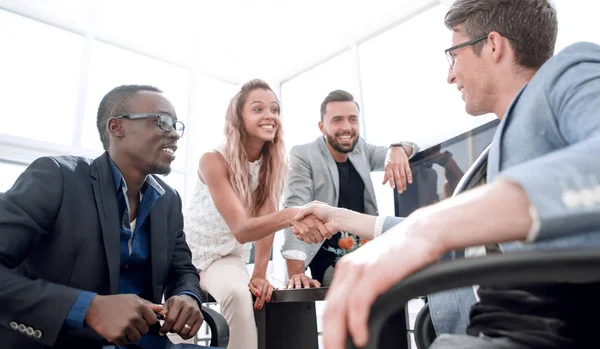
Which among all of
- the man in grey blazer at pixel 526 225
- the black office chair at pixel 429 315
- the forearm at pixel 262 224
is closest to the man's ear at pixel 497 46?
the black office chair at pixel 429 315

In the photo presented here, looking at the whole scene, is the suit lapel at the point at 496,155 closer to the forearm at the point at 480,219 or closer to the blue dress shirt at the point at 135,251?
the forearm at the point at 480,219

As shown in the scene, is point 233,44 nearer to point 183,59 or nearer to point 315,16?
point 183,59

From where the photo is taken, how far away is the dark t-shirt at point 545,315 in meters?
0.58

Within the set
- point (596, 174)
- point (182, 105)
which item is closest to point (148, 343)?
point (596, 174)

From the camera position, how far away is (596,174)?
440 mm

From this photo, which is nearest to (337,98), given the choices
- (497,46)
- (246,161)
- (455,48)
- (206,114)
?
(246,161)

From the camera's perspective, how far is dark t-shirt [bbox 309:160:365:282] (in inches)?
94.3

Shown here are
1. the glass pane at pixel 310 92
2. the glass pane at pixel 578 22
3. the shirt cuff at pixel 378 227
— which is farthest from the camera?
the glass pane at pixel 310 92

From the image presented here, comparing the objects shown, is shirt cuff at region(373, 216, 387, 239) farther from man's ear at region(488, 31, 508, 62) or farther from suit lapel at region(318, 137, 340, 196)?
suit lapel at region(318, 137, 340, 196)

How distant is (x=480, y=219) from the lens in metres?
0.48

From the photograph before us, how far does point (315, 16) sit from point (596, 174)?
4.70m

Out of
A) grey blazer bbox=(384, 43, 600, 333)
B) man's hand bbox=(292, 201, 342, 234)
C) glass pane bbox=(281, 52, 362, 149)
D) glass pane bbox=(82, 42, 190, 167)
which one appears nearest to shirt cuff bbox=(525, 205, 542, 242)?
grey blazer bbox=(384, 43, 600, 333)

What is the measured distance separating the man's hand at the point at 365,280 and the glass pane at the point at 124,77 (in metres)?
3.58

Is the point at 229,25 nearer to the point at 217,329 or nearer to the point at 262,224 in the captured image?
the point at 262,224
